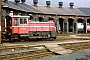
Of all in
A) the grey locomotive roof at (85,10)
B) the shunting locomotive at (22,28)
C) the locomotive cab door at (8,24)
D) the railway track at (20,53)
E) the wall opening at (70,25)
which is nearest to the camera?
the railway track at (20,53)

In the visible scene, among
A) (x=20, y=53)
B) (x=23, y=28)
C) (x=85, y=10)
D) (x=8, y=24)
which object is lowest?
(x=20, y=53)

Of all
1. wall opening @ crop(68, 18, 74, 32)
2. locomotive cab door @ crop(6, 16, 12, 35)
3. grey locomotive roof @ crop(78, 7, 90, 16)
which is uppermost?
grey locomotive roof @ crop(78, 7, 90, 16)

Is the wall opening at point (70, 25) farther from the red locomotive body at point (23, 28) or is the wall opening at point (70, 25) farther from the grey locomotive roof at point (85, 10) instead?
the red locomotive body at point (23, 28)

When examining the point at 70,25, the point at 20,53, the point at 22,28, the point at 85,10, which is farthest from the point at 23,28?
the point at 85,10

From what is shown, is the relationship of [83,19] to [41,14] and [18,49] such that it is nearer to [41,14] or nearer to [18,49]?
[41,14]

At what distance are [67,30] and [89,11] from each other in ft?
32.0

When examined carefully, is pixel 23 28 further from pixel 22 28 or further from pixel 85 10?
pixel 85 10

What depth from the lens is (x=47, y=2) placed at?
2270 inches

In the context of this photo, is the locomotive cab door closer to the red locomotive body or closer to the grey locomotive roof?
the red locomotive body

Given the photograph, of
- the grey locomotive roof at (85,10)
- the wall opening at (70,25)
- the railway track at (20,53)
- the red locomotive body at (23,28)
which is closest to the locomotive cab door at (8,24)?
the red locomotive body at (23,28)

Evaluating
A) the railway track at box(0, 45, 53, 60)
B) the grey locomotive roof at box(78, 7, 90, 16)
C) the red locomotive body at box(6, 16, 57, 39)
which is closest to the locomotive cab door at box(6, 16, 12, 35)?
the red locomotive body at box(6, 16, 57, 39)

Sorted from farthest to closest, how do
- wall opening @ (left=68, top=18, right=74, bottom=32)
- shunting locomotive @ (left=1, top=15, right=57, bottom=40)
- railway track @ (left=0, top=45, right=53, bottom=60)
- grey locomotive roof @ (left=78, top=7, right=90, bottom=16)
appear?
grey locomotive roof @ (left=78, top=7, right=90, bottom=16)
wall opening @ (left=68, top=18, right=74, bottom=32)
shunting locomotive @ (left=1, top=15, right=57, bottom=40)
railway track @ (left=0, top=45, right=53, bottom=60)

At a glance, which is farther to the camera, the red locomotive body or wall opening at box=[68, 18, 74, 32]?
wall opening at box=[68, 18, 74, 32]

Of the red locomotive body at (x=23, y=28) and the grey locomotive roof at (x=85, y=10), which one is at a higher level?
the grey locomotive roof at (x=85, y=10)
